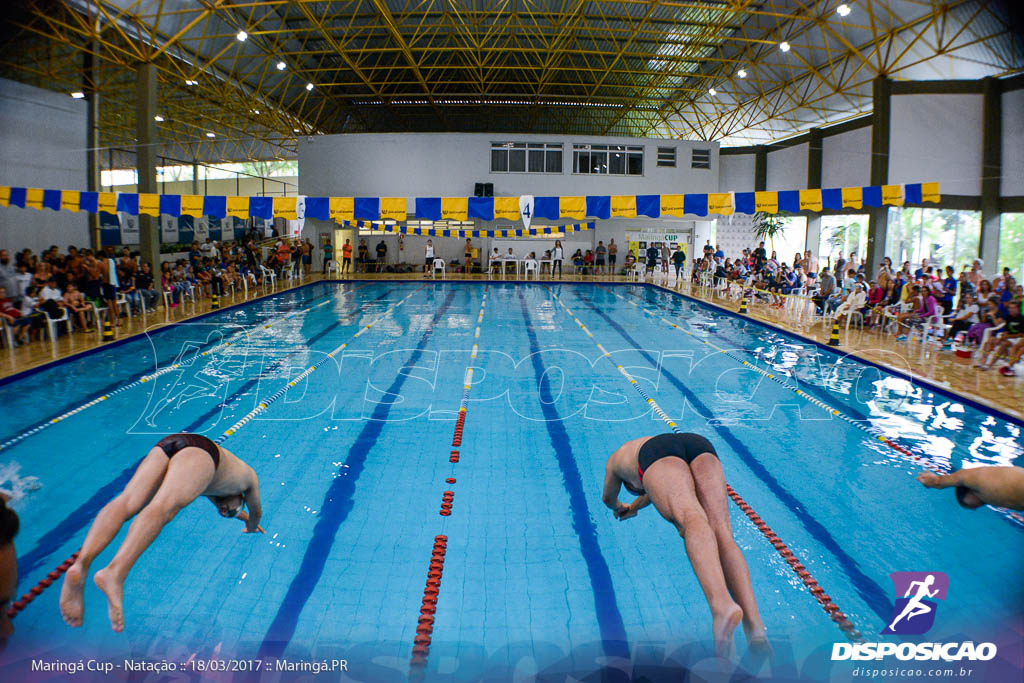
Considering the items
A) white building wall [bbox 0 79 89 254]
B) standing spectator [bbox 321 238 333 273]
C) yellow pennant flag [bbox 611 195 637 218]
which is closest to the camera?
yellow pennant flag [bbox 611 195 637 218]

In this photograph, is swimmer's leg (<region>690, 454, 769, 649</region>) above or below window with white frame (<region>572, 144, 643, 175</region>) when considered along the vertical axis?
below

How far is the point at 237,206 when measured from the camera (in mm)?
10703

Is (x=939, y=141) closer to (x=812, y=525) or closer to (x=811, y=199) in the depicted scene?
(x=811, y=199)

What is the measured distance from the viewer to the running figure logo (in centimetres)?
268

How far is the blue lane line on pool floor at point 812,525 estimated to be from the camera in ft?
10.4

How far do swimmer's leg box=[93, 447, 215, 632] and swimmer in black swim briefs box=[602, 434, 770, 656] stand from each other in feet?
4.97

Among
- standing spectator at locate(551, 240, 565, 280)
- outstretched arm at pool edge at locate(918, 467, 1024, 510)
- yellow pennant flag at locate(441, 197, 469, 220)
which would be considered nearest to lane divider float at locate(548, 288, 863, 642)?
outstretched arm at pool edge at locate(918, 467, 1024, 510)

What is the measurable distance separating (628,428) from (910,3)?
45.9 ft

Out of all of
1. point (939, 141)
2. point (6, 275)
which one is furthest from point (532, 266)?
point (6, 275)

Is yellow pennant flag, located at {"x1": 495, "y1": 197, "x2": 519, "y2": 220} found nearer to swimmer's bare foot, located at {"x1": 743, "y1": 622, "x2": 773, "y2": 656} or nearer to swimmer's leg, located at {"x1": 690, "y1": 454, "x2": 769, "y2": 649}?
swimmer's leg, located at {"x1": 690, "y1": 454, "x2": 769, "y2": 649}

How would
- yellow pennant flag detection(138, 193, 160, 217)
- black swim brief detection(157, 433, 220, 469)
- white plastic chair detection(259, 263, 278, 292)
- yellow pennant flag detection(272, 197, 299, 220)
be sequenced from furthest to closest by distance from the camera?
white plastic chair detection(259, 263, 278, 292), yellow pennant flag detection(138, 193, 160, 217), yellow pennant flag detection(272, 197, 299, 220), black swim brief detection(157, 433, 220, 469)

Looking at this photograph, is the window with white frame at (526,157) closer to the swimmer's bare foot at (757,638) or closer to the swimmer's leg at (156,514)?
the swimmer's leg at (156,514)

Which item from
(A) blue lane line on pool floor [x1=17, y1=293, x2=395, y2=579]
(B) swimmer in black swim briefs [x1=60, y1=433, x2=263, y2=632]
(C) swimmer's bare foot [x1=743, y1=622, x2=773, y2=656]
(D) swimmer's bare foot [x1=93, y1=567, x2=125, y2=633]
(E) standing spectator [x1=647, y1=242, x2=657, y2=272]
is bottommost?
(A) blue lane line on pool floor [x1=17, y1=293, x2=395, y2=579]

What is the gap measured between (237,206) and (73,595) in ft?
32.7
